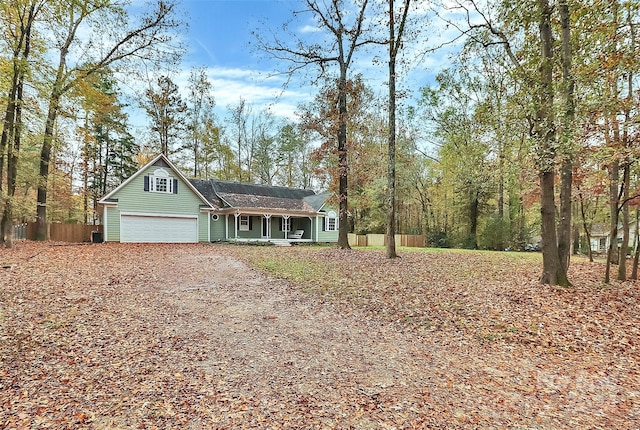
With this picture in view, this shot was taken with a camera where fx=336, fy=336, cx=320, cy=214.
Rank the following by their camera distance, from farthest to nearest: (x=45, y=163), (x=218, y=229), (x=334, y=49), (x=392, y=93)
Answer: (x=218, y=229) < (x=45, y=163) < (x=334, y=49) < (x=392, y=93)

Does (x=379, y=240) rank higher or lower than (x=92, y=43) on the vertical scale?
lower

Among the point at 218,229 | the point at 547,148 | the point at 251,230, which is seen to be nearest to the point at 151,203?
the point at 218,229

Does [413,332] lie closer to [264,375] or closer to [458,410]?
[458,410]

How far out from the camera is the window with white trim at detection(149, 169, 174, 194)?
19.1 m

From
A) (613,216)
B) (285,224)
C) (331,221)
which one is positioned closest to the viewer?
(613,216)

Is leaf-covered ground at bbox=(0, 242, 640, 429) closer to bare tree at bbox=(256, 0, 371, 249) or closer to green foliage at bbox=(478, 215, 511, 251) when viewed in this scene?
bare tree at bbox=(256, 0, 371, 249)

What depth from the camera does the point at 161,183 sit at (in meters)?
19.3

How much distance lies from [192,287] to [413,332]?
205 inches

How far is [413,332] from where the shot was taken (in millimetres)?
5508

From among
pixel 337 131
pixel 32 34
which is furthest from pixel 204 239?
pixel 32 34

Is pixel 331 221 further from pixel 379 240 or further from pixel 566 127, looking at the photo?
pixel 566 127

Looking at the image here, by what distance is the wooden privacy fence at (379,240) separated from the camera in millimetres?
26219

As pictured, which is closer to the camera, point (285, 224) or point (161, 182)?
point (161, 182)

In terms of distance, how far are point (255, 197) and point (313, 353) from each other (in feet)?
68.5
